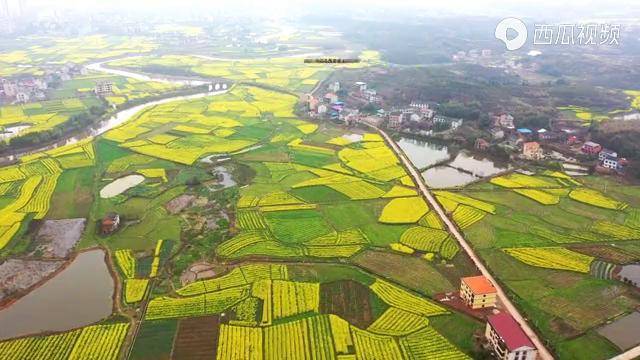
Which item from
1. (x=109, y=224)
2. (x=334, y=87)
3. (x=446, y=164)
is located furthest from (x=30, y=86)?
(x=446, y=164)

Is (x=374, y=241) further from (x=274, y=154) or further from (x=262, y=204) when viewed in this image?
(x=274, y=154)

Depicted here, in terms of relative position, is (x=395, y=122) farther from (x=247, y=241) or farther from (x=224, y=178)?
(x=247, y=241)

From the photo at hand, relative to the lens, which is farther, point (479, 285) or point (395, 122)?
point (395, 122)

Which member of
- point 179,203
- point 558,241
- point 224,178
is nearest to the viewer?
point 558,241

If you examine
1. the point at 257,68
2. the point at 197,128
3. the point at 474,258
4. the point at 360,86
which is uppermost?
the point at 257,68

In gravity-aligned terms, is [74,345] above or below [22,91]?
below

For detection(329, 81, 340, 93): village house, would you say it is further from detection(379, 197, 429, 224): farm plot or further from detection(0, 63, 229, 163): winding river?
detection(379, 197, 429, 224): farm plot

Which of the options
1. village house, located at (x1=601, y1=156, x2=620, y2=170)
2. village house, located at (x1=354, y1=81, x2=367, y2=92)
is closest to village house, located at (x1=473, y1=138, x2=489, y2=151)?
village house, located at (x1=601, y1=156, x2=620, y2=170)
